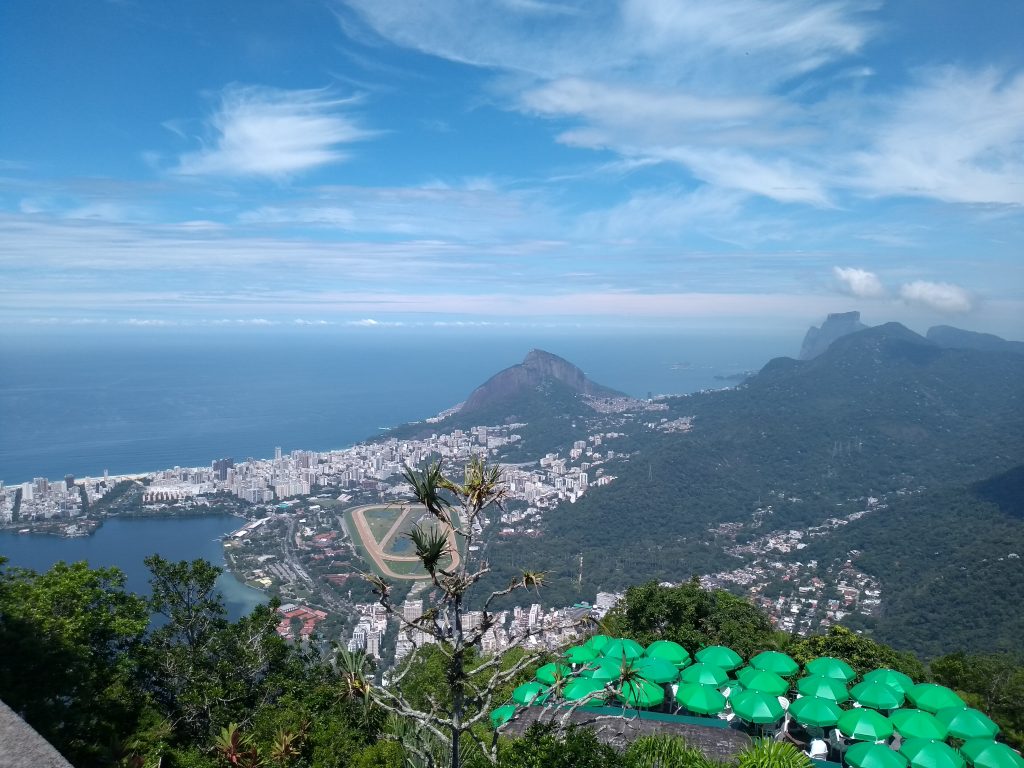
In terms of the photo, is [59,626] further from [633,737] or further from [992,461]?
[992,461]

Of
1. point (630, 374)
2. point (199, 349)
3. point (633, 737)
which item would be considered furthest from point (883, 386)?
point (199, 349)

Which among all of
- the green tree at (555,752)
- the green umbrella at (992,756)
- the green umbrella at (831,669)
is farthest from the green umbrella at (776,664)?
the green tree at (555,752)

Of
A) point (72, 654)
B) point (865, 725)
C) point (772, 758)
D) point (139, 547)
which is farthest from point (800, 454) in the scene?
point (72, 654)

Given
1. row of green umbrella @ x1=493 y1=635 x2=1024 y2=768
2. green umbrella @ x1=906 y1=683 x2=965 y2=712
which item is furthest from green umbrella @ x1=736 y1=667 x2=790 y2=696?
green umbrella @ x1=906 y1=683 x2=965 y2=712

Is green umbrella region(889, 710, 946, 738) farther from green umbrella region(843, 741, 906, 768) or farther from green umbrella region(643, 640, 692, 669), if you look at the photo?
green umbrella region(643, 640, 692, 669)

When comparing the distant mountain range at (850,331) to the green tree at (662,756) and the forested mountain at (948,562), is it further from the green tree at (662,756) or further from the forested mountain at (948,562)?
the green tree at (662,756)

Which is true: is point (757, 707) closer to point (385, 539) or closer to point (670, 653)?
point (670, 653)
